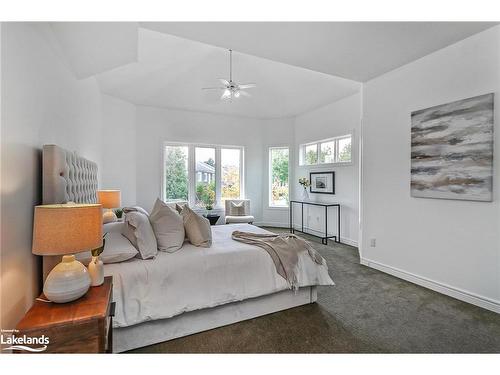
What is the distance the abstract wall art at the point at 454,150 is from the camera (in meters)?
2.43

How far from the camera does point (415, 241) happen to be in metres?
3.12

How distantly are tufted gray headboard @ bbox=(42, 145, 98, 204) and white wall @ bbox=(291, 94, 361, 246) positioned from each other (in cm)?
438

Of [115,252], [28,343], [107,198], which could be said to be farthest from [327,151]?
[28,343]

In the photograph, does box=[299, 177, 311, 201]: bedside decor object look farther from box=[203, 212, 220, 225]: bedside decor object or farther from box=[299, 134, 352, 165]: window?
box=[203, 212, 220, 225]: bedside decor object

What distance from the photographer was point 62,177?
1.84 m

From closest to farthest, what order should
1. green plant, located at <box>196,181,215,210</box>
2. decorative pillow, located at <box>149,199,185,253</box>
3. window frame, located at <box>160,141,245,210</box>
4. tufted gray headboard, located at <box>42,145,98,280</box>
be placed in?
1. tufted gray headboard, located at <box>42,145,98,280</box>
2. decorative pillow, located at <box>149,199,185,253</box>
3. window frame, located at <box>160,141,245,210</box>
4. green plant, located at <box>196,181,215,210</box>

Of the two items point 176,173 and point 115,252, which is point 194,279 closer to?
point 115,252

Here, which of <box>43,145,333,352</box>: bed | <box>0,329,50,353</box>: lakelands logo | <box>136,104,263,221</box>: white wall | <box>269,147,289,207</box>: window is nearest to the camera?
<box>0,329,50,353</box>: lakelands logo

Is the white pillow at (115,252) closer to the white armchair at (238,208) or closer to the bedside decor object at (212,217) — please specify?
the bedside decor object at (212,217)

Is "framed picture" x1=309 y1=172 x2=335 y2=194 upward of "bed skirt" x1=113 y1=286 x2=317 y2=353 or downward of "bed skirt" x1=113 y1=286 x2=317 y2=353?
upward

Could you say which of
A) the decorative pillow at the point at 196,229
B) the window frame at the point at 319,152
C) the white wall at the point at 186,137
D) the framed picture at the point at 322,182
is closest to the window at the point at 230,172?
the white wall at the point at 186,137

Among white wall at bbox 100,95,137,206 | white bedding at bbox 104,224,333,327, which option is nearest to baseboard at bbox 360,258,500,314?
white bedding at bbox 104,224,333,327

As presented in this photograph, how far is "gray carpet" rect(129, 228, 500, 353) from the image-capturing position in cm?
188
